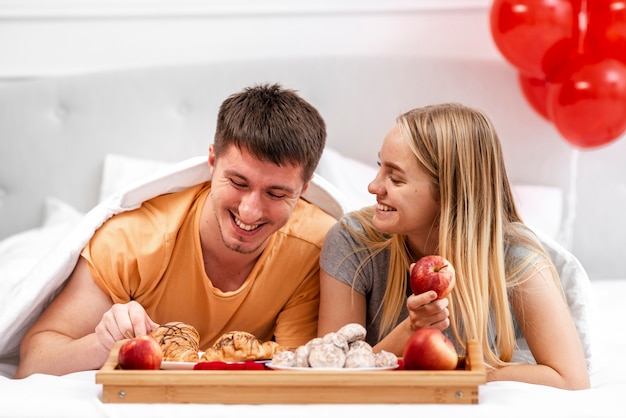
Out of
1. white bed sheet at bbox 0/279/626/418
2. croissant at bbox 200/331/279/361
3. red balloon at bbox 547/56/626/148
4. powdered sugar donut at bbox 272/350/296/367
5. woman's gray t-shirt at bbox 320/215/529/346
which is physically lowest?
white bed sheet at bbox 0/279/626/418

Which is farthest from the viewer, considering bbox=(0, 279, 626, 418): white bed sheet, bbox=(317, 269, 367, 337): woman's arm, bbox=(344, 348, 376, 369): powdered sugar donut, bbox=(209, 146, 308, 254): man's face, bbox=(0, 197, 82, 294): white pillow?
bbox=(0, 197, 82, 294): white pillow

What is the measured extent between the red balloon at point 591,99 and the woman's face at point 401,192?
102 centimetres

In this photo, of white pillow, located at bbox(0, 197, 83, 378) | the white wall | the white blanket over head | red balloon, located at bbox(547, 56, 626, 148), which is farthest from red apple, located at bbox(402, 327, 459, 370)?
the white wall

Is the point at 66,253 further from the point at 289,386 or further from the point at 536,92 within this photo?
the point at 536,92

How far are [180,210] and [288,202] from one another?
0.28 metres

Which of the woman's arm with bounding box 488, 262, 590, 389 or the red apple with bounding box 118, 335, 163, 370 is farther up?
the woman's arm with bounding box 488, 262, 590, 389

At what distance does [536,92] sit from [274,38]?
93 cm

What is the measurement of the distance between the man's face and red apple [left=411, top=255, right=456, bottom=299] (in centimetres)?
38

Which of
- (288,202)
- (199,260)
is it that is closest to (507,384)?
(288,202)

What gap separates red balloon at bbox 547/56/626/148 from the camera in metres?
2.63

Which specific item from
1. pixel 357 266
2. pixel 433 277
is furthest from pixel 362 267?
pixel 433 277

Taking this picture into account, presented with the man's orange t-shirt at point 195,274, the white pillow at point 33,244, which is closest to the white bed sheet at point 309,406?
the man's orange t-shirt at point 195,274

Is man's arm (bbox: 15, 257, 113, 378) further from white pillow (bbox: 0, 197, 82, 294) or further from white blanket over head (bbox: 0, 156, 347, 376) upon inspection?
white pillow (bbox: 0, 197, 82, 294)

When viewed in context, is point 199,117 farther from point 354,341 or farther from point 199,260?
point 354,341
